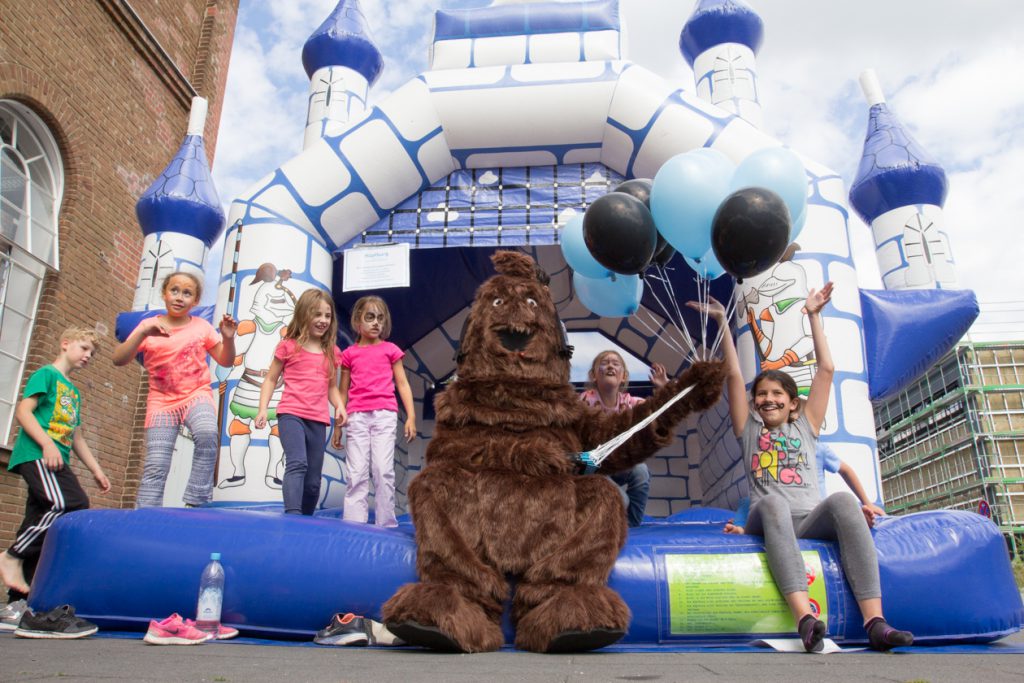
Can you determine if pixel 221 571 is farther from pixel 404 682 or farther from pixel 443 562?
pixel 404 682

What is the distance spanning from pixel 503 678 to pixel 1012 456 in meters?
17.4

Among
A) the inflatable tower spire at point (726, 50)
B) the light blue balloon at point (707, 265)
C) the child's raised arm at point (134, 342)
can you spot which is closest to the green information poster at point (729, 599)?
the light blue balloon at point (707, 265)

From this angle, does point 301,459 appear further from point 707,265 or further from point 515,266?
point 707,265

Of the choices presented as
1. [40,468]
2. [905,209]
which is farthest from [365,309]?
[905,209]

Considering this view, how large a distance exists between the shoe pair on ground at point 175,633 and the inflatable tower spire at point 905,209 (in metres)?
3.78

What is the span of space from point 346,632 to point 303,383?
3.65 feet

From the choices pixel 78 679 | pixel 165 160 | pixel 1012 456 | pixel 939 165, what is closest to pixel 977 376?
pixel 1012 456

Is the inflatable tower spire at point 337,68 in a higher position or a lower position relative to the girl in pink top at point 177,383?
higher

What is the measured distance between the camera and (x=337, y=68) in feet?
16.9

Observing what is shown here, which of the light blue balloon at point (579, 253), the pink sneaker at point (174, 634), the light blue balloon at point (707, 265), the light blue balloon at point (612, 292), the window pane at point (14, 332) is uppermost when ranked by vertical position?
the window pane at point (14, 332)

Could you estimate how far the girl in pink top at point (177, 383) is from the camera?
258 centimetres

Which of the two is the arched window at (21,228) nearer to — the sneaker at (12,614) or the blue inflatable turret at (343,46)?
the blue inflatable turret at (343,46)

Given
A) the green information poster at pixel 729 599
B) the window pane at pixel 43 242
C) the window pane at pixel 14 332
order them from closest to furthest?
the green information poster at pixel 729 599 → the window pane at pixel 14 332 → the window pane at pixel 43 242

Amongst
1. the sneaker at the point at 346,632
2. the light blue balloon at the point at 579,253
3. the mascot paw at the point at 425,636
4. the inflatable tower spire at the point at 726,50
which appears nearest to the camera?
the mascot paw at the point at 425,636
